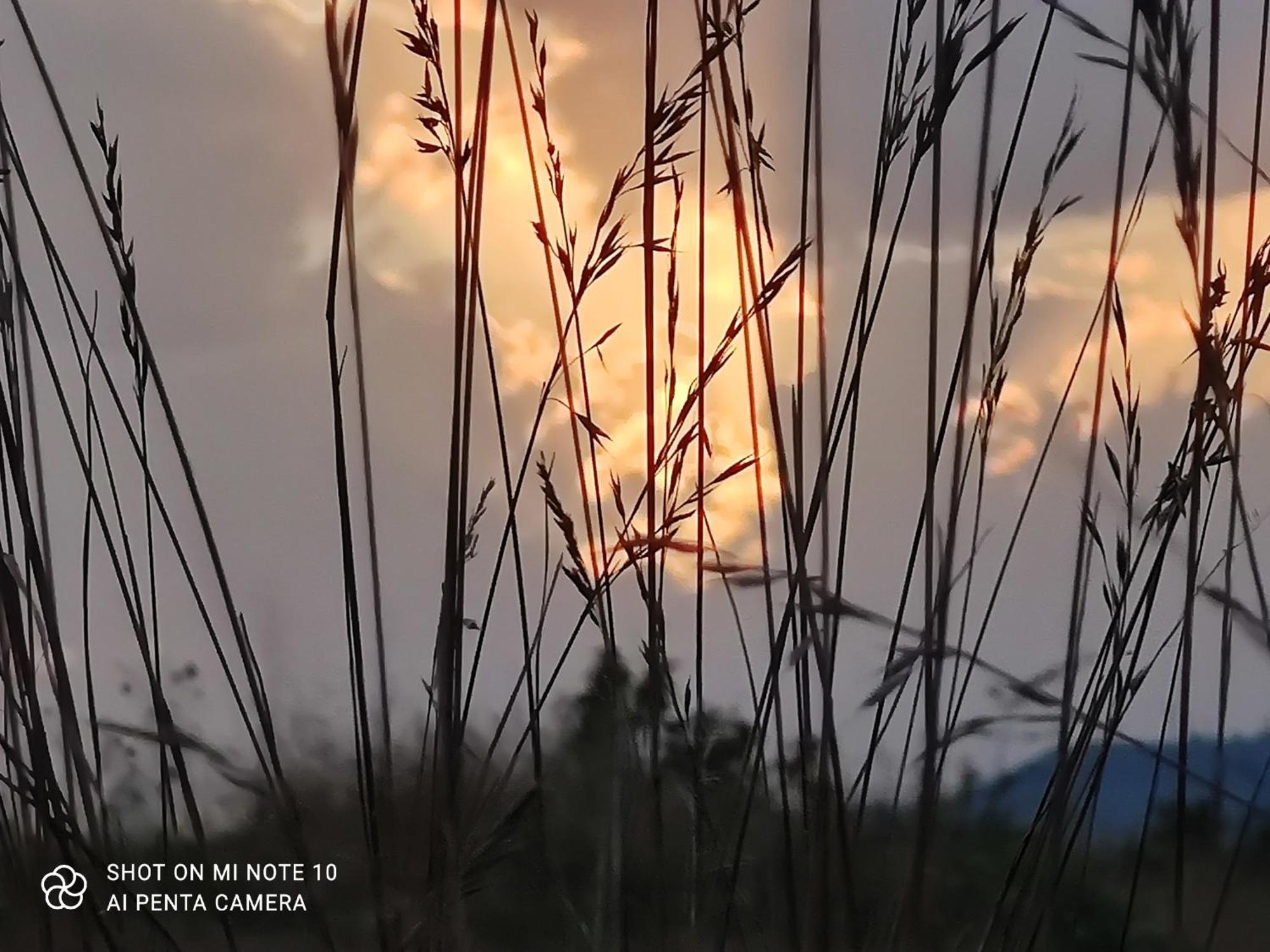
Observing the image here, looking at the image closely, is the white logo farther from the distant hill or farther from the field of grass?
the distant hill

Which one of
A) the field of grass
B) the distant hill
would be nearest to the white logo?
the field of grass

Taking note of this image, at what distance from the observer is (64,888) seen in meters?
0.77

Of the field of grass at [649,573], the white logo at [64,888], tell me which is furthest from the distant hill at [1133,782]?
the white logo at [64,888]

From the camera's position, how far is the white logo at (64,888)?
0.77 metres

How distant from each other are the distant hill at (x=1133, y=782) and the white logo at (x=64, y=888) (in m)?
0.71

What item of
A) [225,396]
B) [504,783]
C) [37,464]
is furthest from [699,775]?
[37,464]

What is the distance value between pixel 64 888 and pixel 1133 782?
85 cm

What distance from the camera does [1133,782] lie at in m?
0.79

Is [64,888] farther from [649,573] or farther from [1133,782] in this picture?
[1133,782]

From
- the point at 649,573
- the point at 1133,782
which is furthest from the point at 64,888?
the point at 1133,782

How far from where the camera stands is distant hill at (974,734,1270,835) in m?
0.78

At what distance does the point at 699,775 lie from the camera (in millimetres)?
774

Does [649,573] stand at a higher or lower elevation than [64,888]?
higher

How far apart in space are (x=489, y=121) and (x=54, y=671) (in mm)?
551
